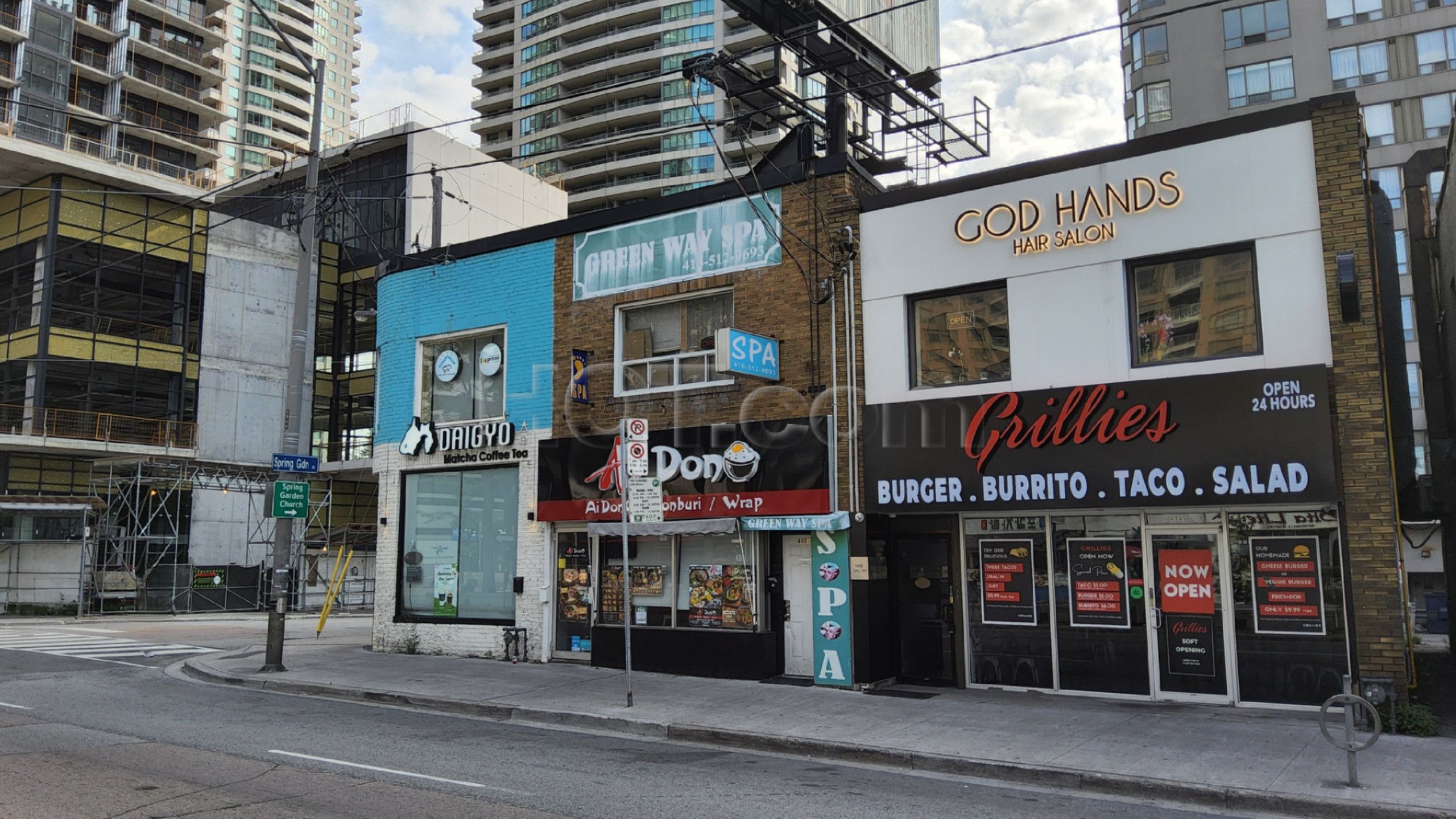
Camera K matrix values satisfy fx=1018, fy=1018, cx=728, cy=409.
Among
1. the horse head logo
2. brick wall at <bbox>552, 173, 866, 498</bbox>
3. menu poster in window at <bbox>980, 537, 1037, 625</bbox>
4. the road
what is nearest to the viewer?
the road

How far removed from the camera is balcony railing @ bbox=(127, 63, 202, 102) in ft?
226

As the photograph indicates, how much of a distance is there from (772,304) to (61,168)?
37069 millimetres

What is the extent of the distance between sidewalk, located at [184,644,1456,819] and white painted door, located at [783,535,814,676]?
723 millimetres

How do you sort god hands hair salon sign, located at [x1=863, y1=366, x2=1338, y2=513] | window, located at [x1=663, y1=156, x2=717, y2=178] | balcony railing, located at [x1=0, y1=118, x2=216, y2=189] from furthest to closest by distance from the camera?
window, located at [x1=663, y1=156, x2=717, y2=178] < balcony railing, located at [x1=0, y1=118, x2=216, y2=189] < god hands hair salon sign, located at [x1=863, y1=366, x2=1338, y2=513]

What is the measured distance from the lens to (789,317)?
609 inches

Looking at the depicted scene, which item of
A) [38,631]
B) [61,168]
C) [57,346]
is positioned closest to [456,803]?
[38,631]

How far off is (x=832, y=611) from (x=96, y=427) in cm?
3593

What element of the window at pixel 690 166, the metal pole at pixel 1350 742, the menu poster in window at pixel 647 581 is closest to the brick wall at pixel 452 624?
the menu poster in window at pixel 647 581

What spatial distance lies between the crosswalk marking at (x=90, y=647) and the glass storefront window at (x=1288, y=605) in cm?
1812

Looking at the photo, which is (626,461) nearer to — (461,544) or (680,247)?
(680,247)

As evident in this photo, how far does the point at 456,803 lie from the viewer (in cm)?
770

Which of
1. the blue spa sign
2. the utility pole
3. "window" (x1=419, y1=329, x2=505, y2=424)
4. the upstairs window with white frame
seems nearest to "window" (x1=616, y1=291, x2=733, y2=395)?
the blue spa sign

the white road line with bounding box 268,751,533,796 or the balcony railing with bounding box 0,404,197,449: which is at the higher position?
the balcony railing with bounding box 0,404,197,449

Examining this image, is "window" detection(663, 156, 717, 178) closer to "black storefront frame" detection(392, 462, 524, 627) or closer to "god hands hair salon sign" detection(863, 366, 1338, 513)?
"black storefront frame" detection(392, 462, 524, 627)
